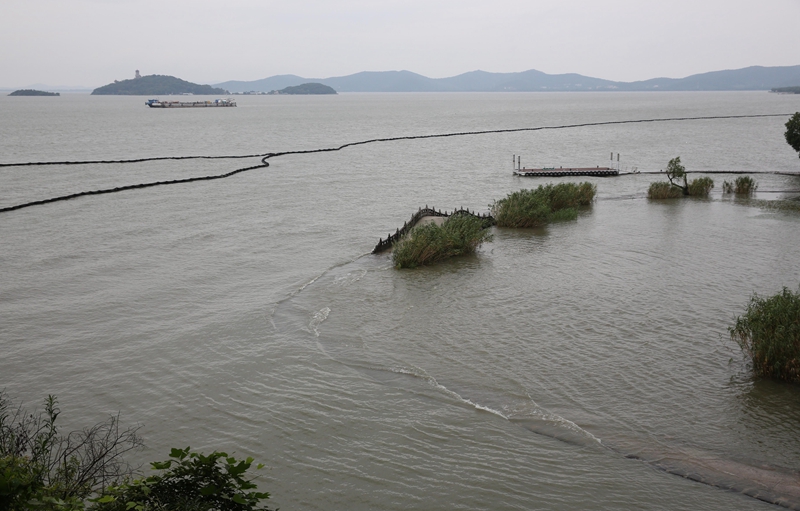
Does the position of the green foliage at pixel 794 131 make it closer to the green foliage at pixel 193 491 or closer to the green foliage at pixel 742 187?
the green foliage at pixel 742 187

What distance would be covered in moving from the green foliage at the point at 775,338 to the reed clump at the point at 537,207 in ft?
52.5

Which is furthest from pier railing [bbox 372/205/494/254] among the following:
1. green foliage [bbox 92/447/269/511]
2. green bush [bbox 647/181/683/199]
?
green foliage [bbox 92/447/269/511]

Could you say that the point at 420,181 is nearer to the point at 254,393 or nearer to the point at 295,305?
the point at 295,305

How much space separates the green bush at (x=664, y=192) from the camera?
1561 inches

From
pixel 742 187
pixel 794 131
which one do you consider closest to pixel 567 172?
pixel 742 187

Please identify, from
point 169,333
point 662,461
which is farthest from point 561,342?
point 169,333

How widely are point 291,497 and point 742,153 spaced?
68815 mm

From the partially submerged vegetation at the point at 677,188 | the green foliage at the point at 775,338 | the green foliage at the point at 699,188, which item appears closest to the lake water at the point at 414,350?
the green foliage at the point at 775,338

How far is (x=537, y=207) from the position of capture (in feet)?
102

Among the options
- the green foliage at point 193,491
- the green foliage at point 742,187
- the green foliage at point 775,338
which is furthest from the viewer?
the green foliage at point 742,187

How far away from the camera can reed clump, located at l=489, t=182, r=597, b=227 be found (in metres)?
30.6

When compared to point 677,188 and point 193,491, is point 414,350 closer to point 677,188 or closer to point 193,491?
point 193,491

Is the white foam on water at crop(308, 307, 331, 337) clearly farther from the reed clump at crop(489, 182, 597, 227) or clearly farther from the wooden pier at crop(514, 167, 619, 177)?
the wooden pier at crop(514, 167, 619, 177)

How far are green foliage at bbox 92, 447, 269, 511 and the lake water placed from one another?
3.58 meters
